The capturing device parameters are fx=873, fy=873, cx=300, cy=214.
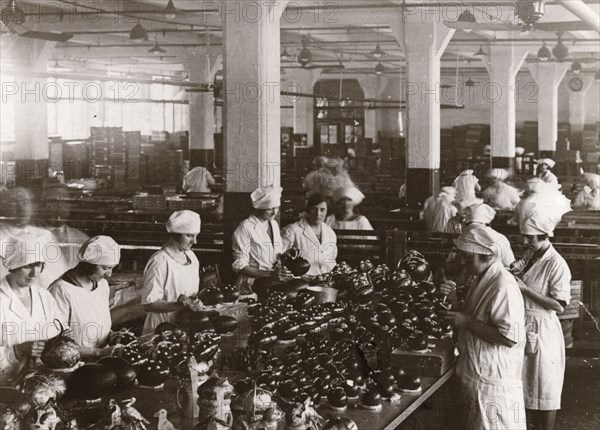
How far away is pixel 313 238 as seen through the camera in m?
7.52

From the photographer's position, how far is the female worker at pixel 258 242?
689cm

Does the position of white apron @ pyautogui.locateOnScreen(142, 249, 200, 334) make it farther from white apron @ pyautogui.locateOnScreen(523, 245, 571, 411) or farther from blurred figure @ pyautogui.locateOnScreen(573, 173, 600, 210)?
blurred figure @ pyautogui.locateOnScreen(573, 173, 600, 210)

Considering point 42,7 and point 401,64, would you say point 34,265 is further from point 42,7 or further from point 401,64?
point 401,64

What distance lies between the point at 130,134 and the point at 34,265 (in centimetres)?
1596

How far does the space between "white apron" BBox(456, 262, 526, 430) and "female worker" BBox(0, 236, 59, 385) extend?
7.36 ft

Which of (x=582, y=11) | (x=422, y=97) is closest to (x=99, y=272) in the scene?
(x=582, y=11)

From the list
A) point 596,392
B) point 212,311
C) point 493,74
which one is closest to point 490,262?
point 212,311

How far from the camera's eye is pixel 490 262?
469 cm

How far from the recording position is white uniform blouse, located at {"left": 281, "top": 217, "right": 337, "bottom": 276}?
Answer: 749 cm

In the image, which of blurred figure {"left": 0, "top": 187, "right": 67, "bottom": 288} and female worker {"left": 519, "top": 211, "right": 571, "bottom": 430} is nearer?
female worker {"left": 519, "top": 211, "right": 571, "bottom": 430}

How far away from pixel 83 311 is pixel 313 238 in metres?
3.03

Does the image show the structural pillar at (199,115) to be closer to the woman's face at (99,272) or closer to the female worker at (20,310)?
the woman's face at (99,272)

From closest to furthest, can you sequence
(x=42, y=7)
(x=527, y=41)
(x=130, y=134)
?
(x=42, y=7) → (x=527, y=41) → (x=130, y=134)

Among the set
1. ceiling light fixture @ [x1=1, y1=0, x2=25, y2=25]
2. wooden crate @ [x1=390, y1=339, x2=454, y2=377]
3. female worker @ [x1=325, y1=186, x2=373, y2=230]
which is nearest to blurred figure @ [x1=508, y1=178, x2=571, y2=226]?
wooden crate @ [x1=390, y1=339, x2=454, y2=377]
